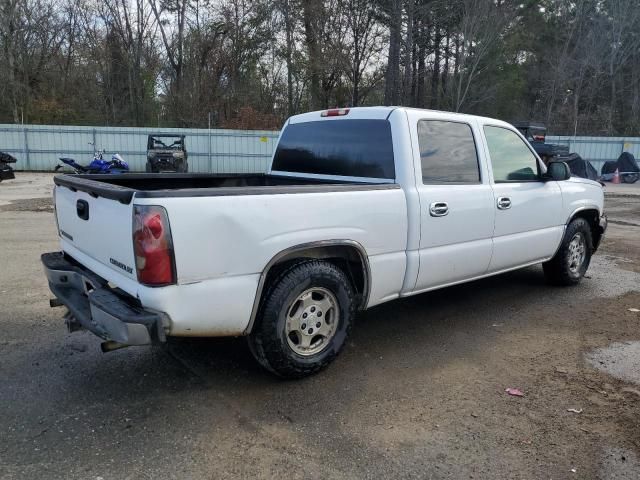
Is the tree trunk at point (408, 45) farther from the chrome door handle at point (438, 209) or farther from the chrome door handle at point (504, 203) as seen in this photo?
the chrome door handle at point (438, 209)

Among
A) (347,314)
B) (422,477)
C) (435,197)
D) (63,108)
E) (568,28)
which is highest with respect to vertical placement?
(568,28)

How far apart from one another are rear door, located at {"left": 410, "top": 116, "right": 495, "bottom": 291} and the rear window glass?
0.26m

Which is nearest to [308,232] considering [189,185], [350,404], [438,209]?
[350,404]

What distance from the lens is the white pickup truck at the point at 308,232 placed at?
2.92m

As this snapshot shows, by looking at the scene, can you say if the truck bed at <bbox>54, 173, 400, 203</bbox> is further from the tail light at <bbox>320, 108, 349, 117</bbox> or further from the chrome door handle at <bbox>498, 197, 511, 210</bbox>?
the chrome door handle at <bbox>498, 197, 511, 210</bbox>

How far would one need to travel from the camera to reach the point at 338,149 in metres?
4.52

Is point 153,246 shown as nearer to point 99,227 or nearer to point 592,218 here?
point 99,227

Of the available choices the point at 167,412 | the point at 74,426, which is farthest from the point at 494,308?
the point at 74,426

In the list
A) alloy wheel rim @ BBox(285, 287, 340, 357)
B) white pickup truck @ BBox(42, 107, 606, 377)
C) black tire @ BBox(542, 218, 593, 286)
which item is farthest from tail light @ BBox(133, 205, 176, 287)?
black tire @ BBox(542, 218, 593, 286)

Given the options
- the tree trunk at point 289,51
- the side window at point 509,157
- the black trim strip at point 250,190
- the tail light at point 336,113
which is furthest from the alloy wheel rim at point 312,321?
the tree trunk at point 289,51

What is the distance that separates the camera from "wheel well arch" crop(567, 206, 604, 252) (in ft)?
19.7

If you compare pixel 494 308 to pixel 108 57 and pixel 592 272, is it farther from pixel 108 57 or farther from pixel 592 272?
pixel 108 57

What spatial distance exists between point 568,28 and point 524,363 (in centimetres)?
3710

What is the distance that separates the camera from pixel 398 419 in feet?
10.6
